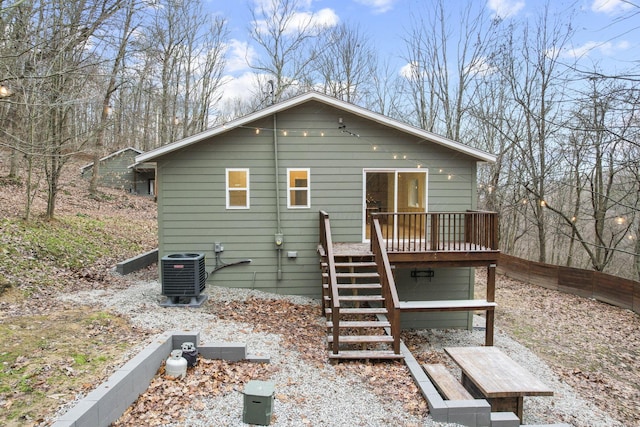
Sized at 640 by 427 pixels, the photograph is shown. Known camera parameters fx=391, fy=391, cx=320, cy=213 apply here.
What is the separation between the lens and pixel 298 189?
918cm

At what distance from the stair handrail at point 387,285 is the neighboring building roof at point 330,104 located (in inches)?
96.0

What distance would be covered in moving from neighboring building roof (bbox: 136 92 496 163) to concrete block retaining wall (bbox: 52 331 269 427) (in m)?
4.51

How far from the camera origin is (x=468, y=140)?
784 inches

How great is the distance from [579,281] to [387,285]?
30.9 ft

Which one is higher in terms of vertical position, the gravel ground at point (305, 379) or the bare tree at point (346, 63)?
the bare tree at point (346, 63)

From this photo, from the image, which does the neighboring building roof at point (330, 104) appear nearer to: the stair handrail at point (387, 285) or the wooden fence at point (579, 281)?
the stair handrail at point (387, 285)

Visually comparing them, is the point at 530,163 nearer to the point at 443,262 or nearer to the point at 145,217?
the point at 443,262

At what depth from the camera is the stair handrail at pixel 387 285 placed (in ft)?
19.6

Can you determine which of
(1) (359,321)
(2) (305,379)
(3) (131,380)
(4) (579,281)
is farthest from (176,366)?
(4) (579,281)

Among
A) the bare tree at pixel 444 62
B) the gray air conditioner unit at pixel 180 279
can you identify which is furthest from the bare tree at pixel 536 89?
the gray air conditioner unit at pixel 180 279

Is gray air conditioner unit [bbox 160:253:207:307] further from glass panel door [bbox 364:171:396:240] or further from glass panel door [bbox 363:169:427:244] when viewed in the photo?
glass panel door [bbox 364:171:396:240]

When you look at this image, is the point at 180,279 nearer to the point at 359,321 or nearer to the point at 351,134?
the point at 359,321

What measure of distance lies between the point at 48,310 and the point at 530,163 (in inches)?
671

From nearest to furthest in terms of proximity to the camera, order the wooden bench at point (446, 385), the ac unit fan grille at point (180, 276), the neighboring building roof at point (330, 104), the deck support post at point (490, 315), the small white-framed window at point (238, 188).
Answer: the wooden bench at point (446, 385) < the ac unit fan grille at point (180, 276) < the deck support post at point (490, 315) < the neighboring building roof at point (330, 104) < the small white-framed window at point (238, 188)
